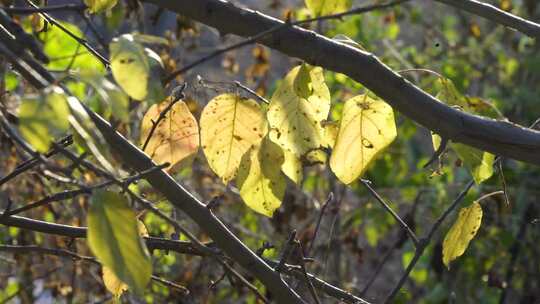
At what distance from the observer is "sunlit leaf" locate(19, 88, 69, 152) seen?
0.91m

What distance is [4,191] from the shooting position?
3385 mm

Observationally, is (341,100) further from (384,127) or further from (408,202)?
(384,127)

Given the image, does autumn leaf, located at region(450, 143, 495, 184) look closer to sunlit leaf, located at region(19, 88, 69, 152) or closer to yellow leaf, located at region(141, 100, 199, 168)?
yellow leaf, located at region(141, 100, 199, 168)

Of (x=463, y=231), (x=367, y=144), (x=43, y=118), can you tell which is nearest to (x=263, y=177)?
(x=367, y=144)

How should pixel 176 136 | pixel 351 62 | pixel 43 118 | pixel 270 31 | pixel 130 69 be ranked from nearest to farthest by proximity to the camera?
pixel 43 118, pixel 130 69, pixel 270 31, pixel 351 62, pixel 176 136

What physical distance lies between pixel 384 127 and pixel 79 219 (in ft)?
6.46

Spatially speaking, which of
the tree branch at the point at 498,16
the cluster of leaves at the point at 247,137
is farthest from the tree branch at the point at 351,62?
the tree branch at the point at 498,16

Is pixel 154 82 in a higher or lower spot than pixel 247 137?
higher

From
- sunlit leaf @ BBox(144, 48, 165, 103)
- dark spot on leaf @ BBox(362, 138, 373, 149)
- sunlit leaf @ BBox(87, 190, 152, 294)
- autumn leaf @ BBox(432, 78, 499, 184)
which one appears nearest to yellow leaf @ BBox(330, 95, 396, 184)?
dark spot on leaf @ BBox(362, 138, 373, 149)

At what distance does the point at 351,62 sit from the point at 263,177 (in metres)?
0.26

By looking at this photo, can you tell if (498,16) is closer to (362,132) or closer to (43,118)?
(362,132)

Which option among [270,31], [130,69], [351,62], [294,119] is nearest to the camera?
[130,69]

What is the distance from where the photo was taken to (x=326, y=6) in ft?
4.32

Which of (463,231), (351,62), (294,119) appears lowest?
(463,231)
